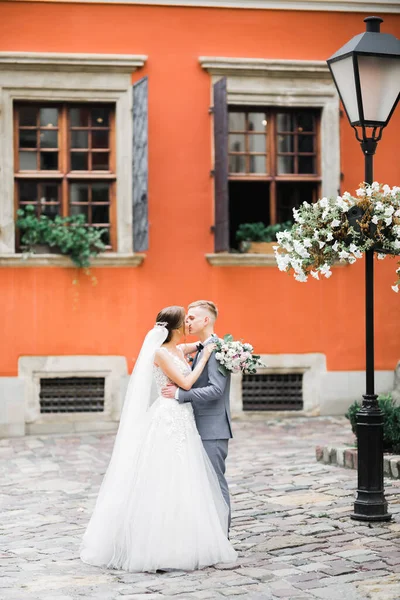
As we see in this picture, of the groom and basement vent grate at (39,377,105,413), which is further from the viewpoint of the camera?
basement vent grate at (39,377,105,413)

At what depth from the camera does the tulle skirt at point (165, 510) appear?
6.14m

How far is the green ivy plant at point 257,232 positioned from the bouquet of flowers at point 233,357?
6.06 metres

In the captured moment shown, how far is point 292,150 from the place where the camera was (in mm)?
12828

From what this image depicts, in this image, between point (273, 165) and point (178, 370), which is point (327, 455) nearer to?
point (178, 370)

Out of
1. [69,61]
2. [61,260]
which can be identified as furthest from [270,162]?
[61,260]

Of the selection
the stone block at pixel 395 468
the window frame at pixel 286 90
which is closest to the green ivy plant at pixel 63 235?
the window frame at pixel 286 90

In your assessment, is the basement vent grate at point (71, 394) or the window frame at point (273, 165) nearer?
the basement vent grate at point (71, 394)

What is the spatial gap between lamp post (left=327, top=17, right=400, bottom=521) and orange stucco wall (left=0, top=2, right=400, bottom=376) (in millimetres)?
5005

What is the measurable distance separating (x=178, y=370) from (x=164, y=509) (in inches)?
34.3

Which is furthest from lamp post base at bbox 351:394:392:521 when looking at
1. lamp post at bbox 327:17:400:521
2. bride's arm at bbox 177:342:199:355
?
bride's arm at bbox 177:342:199:355

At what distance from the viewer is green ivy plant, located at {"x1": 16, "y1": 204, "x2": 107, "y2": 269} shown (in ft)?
39.1

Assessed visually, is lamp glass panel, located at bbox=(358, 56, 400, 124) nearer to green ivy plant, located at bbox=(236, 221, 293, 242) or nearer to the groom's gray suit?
the groom's gray suit

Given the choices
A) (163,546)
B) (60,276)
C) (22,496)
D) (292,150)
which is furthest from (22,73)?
(163,546)

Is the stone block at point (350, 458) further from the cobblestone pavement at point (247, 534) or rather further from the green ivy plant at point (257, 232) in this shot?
the green ivy plant at point (257, 232)
